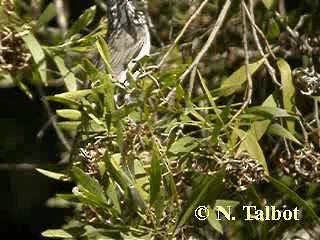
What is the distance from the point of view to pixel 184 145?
1.16 m

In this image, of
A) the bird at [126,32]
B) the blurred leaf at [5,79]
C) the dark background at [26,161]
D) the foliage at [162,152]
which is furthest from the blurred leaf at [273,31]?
the dark background at [26,161]

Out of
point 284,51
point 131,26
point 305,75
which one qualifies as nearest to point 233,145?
point 305,75

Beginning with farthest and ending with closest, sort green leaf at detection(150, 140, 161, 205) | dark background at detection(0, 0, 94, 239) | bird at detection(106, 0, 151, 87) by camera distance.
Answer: dark background at detection(0, 0, 94, 239)
bird at detection(106, 0, 151, 87)
green leaf at detection(150, 140, 161, 205)

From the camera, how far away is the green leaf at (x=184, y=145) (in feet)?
3.79

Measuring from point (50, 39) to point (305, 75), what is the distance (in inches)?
20.1

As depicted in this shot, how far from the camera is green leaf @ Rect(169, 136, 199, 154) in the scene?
1154 millimetres

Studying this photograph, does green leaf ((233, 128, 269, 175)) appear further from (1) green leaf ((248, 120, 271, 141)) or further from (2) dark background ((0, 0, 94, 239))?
(2) dark background ((0, 0, 94, 239))

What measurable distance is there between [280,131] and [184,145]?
148 mm

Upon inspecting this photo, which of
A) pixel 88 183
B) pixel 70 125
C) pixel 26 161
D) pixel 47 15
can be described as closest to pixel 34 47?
pixel 47 15

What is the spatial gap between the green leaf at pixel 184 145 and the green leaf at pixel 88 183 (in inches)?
4.4

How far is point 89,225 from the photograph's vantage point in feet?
3.94

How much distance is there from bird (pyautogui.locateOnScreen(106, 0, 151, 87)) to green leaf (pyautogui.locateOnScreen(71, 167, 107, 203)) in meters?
0.24

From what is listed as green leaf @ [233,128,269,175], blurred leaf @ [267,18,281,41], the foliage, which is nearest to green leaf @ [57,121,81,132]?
the foliage

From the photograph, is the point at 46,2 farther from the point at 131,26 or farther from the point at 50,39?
the point at 131,26
